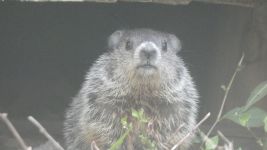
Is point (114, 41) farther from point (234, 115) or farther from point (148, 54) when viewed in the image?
point (234, 115)

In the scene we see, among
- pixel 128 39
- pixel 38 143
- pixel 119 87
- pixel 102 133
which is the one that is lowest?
pixel 38 143

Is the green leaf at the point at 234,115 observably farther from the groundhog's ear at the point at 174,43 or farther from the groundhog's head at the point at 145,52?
the groundhog's ear at the point at 174,43

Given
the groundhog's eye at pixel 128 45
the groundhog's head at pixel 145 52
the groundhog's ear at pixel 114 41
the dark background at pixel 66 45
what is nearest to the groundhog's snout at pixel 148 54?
the groundhog's head at pixel 145 52

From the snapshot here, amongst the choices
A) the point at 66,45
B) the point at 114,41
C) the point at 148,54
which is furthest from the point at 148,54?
the point at 66,45

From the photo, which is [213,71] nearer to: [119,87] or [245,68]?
[245,68]

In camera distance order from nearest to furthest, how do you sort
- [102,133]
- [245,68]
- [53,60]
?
[102,133] → [245,68] → [53,60]

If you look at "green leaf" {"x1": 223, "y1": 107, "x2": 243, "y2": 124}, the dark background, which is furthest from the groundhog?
the dark background

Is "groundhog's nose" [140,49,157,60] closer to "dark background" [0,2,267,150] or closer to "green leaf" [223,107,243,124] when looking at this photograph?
"green leaf" [223,107,243,124]

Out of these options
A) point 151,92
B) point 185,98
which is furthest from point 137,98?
point 185,98
